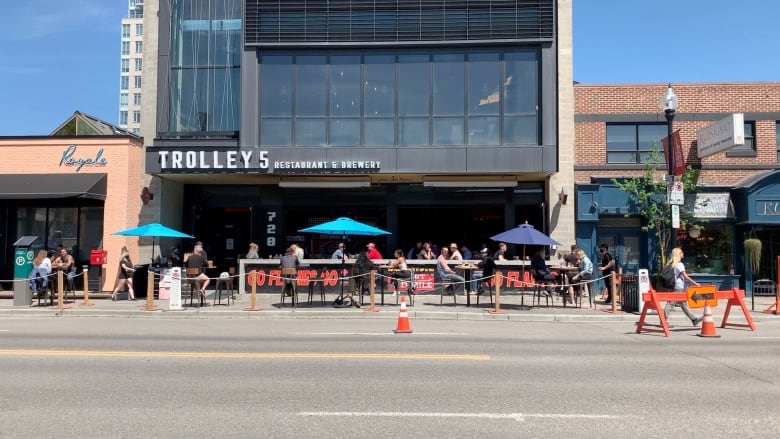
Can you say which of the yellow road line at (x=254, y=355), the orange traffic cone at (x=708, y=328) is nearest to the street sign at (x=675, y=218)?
the orange traffic cone at (x=708, y=328)

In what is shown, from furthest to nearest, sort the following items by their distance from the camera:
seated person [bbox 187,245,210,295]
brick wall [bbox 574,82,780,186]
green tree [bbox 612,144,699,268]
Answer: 1. brick wall [bbox 574,82,780,186]
2. green tree [bbox 612,144,699,268]
3. seated person [bbox 187,245,210,295]

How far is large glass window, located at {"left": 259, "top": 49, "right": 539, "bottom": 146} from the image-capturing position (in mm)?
21500

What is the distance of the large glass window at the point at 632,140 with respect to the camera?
888 inches

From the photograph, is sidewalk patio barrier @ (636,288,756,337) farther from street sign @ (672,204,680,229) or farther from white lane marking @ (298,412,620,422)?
white lane marking @ (298,412,620,422)

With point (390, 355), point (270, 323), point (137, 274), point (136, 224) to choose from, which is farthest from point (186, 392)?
point (136, 224)

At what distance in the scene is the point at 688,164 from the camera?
72.3 feet

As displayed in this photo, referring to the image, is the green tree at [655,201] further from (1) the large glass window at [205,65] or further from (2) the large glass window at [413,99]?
(1) the large glass window at [205,65]

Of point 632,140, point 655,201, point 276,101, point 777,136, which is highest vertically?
point 276,101

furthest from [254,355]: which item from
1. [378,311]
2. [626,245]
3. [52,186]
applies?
[626,245]

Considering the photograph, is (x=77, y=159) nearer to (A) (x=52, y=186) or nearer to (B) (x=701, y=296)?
(A) (x=52, y=186)

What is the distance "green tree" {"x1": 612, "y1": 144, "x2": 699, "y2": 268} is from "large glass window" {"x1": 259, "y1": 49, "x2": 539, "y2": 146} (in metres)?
3.85

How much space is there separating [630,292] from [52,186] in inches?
721

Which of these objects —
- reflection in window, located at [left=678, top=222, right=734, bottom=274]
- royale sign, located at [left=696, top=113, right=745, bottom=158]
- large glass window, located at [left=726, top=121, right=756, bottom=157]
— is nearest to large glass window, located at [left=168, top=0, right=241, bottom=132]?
royale sign, located at [left=696, top=113, right=745, bottom=158]

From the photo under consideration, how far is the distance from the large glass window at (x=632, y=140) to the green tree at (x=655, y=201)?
0.81 meters
